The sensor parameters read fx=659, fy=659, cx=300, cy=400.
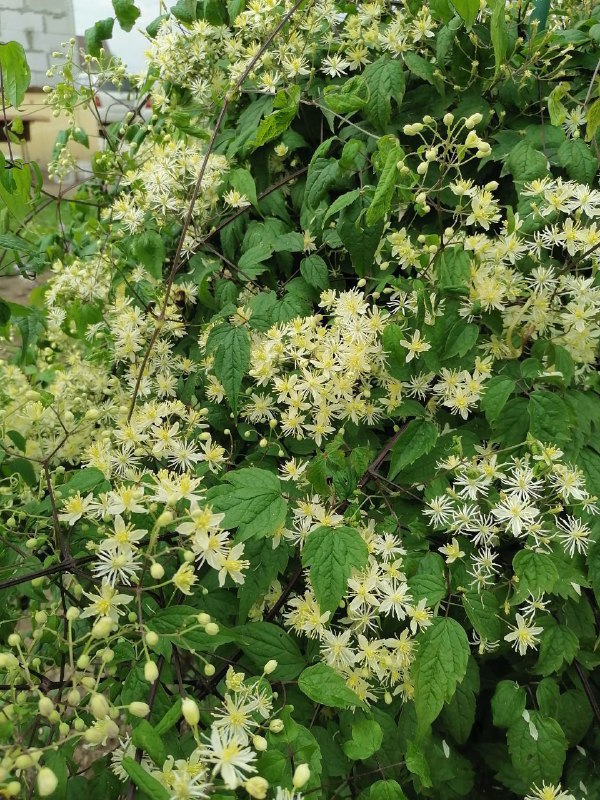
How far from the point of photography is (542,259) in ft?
4.15

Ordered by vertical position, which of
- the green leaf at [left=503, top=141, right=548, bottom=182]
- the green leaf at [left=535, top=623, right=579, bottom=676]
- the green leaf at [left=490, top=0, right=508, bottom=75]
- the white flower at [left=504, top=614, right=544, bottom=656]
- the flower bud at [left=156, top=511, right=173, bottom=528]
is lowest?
the green leaf at [left=535, top=623, right=579, bottom=676]

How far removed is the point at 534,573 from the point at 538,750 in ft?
1.22

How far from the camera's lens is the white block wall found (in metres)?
6.68

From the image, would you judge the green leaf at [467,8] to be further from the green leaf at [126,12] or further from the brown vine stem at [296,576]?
the green leaf at [126,12]

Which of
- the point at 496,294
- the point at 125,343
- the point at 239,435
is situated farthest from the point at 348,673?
the point at 125,343

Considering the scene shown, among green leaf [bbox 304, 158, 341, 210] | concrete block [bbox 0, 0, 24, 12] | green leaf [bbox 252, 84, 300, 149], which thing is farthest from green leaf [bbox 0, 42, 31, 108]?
concrete block [bbox 0, 0, 24, 12]

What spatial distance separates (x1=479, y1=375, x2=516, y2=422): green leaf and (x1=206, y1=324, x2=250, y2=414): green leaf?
438mm

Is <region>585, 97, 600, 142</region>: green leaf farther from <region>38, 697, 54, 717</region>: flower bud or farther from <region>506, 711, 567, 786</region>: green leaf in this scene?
<region>38, 697, 54, 717</region>: flower bud

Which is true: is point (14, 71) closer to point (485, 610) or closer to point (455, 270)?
point (455, 270)

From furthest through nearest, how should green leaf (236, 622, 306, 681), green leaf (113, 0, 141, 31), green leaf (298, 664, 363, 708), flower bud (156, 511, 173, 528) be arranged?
green leaf (113, 0, 141, 31) < green leaf (236, 622, 306, 681) < green leaf (298, 664, 363, 708) < flower bud (156, 511, 173, 528)

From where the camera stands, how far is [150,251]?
145 cm

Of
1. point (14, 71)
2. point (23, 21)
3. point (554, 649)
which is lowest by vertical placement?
point (554, 649)

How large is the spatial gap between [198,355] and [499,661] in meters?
0.98

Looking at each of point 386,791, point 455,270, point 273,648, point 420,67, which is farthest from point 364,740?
point 420,67
